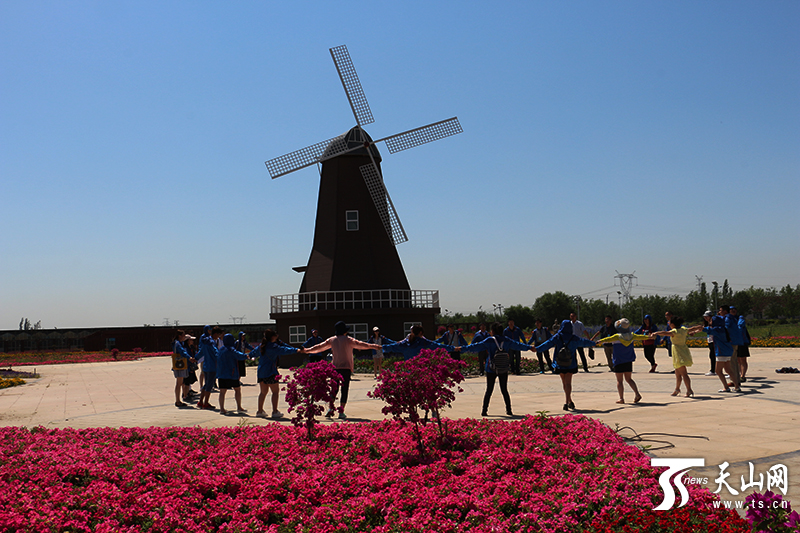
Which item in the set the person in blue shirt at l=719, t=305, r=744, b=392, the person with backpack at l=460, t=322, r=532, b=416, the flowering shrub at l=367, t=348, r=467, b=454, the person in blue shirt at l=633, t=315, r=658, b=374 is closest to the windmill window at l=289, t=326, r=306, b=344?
the person in blue shirt at l=633, t=315, r=658, b=374

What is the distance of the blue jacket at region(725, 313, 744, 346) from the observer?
12617 millimetres

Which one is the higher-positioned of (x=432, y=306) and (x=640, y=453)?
(x=432, y=306)

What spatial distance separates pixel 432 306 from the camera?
100 ft

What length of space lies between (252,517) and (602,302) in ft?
380

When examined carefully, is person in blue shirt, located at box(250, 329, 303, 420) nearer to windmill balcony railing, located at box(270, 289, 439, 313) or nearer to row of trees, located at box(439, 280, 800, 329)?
windmill balcony railing, located at box(270, 289, 439, 313)

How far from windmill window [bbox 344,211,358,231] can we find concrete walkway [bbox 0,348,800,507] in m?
11.9

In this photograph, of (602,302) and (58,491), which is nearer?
(58,491)

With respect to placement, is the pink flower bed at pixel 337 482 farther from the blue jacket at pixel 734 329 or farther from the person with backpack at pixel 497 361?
the blue jacket at pixel 734 329

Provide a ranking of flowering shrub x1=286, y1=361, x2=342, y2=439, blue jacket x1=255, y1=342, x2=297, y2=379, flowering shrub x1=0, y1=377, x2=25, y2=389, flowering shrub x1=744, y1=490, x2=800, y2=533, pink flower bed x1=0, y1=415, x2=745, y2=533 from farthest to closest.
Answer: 1. flowering shrub x1=0, y1=377, x2=25, y2=389
2. blue jacket x1=255, y1=342, x2=297, y2=379
3. flowering shrub x1=286, y1=361, x2=342, y2=439
4. pink flower bed x1=0, y1=415, x2=745, y2=533
5. flowering shrub x1=744, y1=490, x2=800, y2=533

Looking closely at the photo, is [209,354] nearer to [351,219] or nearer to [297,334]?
[297,334]

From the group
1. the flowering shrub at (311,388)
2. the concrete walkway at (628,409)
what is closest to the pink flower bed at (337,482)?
the flowering shrub at (311,388)

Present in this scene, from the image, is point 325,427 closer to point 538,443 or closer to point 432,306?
point 538,443

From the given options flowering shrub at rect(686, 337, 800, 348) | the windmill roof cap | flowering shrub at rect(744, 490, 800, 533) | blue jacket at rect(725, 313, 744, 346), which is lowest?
flowering shrub at rect(686, 337, 800, 348)

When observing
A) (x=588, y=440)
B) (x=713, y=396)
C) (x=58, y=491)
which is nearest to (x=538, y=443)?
(x=588, y=440)
